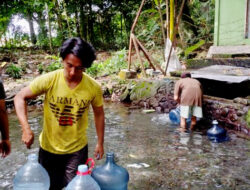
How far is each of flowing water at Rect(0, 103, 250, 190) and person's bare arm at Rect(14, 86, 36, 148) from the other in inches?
81.9

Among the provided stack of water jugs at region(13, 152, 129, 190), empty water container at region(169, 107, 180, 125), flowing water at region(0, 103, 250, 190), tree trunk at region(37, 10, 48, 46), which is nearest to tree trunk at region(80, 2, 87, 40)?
tree trunk at region(37, 10, 48, 46)

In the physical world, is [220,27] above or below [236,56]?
above

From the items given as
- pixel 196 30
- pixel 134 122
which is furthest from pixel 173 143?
pixel 196 30

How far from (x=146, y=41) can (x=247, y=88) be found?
38.6 ft

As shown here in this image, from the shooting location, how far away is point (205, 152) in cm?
557

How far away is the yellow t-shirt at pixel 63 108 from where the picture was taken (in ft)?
8.32

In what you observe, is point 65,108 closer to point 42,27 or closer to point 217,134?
point 217,134

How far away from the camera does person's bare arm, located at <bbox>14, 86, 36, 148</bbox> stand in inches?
95.1

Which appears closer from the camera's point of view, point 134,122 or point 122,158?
point 122,158

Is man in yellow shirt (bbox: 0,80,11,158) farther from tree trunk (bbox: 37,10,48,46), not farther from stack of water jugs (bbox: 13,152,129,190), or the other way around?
tree trunk (bbox: 37,10,48,46)

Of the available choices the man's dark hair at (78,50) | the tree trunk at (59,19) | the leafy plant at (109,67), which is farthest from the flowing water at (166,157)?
the tree trunk at (59,19)

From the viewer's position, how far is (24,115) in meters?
2.45

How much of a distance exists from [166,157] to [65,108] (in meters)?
3.24

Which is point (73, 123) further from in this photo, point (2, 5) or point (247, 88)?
point (2, 5)
